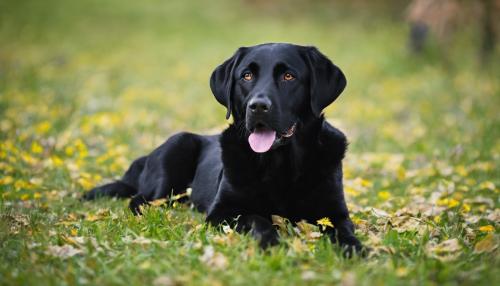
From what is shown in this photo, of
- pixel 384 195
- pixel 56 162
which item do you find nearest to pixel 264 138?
pixel 384 195

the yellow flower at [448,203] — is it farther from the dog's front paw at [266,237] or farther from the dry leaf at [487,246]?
the dog's front paw at [266,237]

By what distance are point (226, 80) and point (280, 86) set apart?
19.9 inches

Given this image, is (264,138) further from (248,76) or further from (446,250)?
(446,250)

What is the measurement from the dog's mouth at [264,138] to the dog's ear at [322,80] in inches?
9.7

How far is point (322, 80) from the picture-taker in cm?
411

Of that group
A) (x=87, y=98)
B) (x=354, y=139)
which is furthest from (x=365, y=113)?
(x=87, y=98)

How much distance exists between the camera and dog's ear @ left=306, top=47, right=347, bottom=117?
405 centimetres

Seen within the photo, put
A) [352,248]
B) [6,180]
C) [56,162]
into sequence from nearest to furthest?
[352,248], [6,180], [56,162]

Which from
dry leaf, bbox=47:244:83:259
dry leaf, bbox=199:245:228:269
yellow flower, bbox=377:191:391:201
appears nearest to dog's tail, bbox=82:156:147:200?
dry leaf, bbox=47:244:83:259

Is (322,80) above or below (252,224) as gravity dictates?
above

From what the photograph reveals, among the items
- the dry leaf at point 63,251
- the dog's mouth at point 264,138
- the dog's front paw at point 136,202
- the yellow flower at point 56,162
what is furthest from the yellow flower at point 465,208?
the yellow flower at point 56,162

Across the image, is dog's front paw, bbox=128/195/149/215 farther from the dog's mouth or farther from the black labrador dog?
the dog's mouth

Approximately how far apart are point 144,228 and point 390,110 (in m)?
8.29

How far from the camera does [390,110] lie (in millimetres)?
11289
